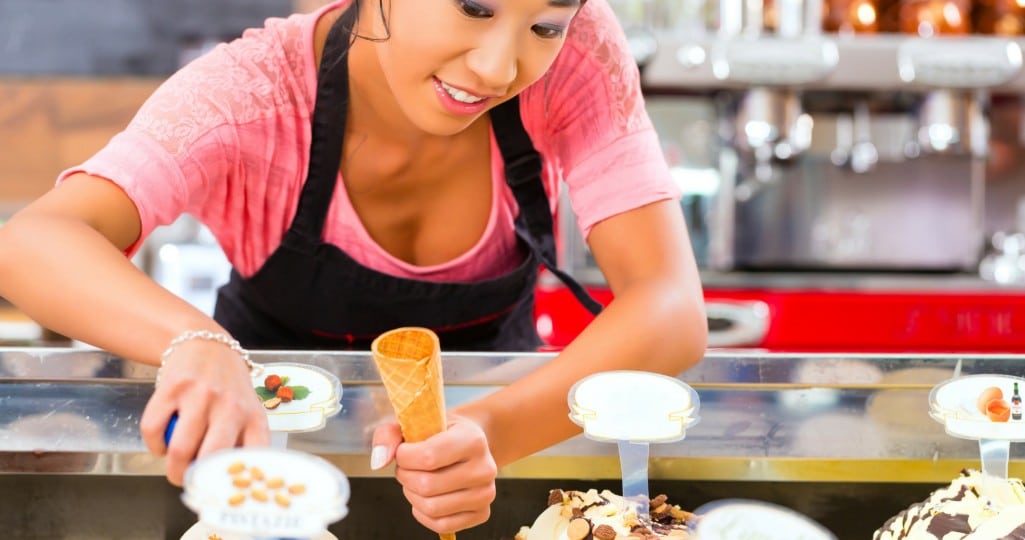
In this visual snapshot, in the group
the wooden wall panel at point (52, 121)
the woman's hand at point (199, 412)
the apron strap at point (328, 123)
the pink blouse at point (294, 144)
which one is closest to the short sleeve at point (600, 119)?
the pink blouse at point (294, 144)

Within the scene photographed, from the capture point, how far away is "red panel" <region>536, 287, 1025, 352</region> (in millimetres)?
3424

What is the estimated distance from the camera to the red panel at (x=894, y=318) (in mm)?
3424

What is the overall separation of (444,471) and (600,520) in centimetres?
18

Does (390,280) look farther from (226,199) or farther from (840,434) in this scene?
(840,434)

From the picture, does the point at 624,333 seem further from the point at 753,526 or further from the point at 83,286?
the point at 83,286

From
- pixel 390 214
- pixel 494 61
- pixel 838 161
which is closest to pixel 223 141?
pixel 390 214

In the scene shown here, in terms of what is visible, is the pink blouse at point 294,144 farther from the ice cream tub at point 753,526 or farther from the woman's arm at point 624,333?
the ice cream tub at point 753,526

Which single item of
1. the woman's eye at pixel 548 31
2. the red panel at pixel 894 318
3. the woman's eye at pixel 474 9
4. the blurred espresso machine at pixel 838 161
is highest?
the woman's eye at pixel 474 9

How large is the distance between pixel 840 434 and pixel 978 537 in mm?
216

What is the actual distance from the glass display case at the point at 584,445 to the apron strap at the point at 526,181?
1.41 ft

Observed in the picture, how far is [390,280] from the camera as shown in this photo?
1.62 metres

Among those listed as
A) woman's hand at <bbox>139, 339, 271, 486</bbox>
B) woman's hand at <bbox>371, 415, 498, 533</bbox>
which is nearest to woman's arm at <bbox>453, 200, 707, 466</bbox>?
woman's hand at <bbox>371, 415, 498, 533</bbox>

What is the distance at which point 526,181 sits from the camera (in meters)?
1.64

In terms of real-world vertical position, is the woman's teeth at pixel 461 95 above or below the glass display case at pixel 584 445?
above
